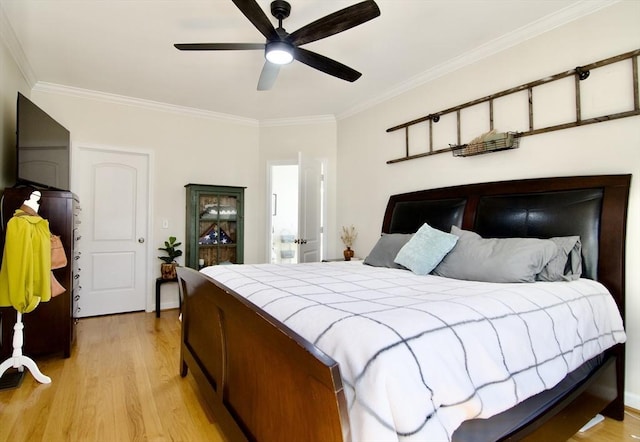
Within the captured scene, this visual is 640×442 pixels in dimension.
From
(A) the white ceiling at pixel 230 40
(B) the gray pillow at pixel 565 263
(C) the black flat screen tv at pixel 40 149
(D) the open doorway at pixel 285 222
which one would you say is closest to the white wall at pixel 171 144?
(A) the white ceiling at pixel 230 40

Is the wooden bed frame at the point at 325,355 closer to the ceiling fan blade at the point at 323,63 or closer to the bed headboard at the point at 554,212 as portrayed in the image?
the bed headboard at the point at 554,212

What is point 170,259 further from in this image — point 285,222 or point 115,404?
point 285,222

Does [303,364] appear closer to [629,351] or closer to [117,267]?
[629,351]

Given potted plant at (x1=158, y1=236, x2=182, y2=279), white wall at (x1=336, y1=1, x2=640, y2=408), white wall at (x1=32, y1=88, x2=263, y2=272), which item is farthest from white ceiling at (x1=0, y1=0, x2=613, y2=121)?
potted plant at (x1=158, y1=236, x2=182, y2=279)

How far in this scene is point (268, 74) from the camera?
248 cm

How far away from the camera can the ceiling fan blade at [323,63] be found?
225cm

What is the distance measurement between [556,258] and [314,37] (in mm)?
2038

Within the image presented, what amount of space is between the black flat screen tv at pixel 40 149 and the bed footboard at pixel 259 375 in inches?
70.4

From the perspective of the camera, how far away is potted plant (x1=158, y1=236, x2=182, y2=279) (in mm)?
3982

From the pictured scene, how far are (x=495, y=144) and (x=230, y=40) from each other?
2.33m

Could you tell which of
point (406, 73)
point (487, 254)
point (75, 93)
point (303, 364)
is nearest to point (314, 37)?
point (406, 73)

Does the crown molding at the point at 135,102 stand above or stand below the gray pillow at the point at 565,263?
above

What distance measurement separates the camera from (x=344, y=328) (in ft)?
3.19

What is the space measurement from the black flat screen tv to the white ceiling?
594 millimetres
